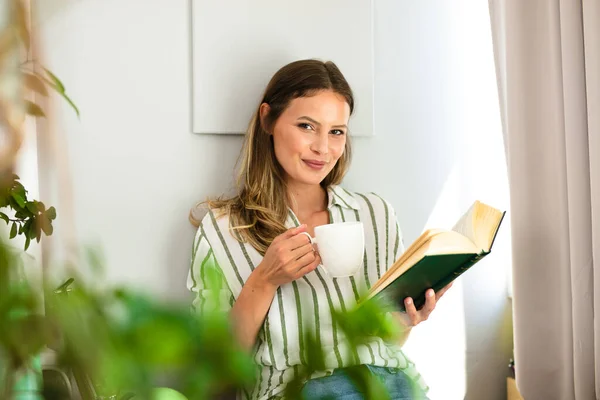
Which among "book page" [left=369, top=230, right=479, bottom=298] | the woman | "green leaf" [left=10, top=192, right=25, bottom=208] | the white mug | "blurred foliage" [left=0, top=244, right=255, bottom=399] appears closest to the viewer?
"blurred foliage" [left=0, top=244, right=255, bottom=399]

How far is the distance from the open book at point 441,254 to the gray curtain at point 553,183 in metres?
0.39

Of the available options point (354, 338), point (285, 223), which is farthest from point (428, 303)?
point (354, 338)

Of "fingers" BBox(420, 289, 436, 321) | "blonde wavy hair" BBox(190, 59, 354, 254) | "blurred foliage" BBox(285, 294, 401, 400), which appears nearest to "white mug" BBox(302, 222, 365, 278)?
"fingers" BBox(420, 289, 436, 321)

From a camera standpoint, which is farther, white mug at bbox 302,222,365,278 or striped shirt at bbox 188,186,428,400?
striped shirt at bbox 188,186,428,400

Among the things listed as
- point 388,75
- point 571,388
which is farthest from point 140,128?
point 571,388

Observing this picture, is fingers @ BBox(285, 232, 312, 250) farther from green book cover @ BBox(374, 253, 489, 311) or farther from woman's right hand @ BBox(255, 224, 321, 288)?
green book cover @ BBox(374, 253, 489, 311)

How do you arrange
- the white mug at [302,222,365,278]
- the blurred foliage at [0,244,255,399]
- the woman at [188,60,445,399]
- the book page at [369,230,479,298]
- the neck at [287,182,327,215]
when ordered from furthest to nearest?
the neck at [287,182,327,215] < the woman at [188,60,445,399] < the white mug at [302,222,365,278] < the book page at [369,230,479,298] < the blurred foliage at [0,244,255,399]

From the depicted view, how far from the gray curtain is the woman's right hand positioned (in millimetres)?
574

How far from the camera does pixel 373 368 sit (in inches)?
62.7

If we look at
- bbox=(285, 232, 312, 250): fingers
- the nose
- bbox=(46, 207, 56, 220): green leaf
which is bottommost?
bbox=(285, 232, 312, 250): fingers

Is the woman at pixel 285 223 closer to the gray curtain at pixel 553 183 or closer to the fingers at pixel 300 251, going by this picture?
the fingers at pixel 300 251

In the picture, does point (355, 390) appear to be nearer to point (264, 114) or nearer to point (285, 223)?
point (285, 223)

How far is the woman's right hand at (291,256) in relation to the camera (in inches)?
57.1

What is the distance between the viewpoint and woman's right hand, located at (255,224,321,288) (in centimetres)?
145
